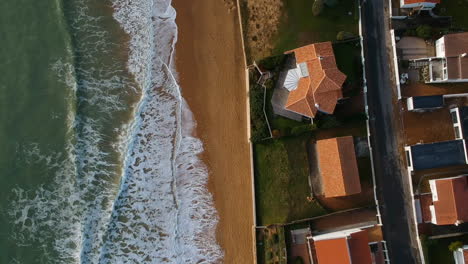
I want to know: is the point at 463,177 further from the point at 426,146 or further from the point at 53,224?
the point at 53,224

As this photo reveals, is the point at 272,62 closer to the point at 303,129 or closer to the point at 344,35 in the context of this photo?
the point at 303,129

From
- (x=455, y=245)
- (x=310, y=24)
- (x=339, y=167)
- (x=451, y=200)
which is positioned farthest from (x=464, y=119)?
(x=310, y=24)

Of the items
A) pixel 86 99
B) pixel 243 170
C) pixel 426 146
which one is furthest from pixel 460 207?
pixel 86 99

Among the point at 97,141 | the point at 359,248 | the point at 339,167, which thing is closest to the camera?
the point at 359,248

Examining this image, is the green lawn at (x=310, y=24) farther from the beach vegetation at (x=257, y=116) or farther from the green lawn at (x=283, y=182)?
the green lawn at (x=283, y=182)

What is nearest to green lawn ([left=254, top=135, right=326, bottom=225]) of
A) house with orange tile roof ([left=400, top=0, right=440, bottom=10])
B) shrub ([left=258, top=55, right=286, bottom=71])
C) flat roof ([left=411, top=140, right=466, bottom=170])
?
shrub ([left=258, top=55, right=286, bottom=71])

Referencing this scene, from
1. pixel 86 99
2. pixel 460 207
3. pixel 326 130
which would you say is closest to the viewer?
pixel 460 207
